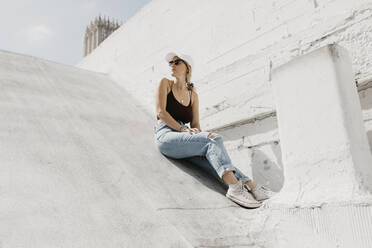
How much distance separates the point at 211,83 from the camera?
2756 mm

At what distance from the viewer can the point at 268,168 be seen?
2.04 metres

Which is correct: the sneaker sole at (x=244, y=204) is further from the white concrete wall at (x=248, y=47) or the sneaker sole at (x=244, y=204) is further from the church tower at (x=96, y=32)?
the church tower at (x=96, y=32)

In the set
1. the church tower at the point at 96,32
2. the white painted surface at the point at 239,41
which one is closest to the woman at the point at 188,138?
the white painted surface at the point at 239,41

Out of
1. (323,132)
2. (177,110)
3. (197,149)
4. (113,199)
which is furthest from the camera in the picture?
(177,110)

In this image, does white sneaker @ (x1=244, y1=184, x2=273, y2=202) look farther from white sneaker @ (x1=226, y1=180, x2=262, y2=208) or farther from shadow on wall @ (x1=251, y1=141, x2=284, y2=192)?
shadow on wall @ (x1=251, y1=141, x2=284, y2=192)

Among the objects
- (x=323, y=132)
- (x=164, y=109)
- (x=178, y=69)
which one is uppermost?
(x=178, y=69)

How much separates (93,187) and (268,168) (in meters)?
1.23

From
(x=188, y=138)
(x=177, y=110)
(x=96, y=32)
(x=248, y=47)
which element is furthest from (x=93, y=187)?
(x=96, y=32)

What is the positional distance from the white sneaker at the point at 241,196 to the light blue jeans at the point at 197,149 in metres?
0.08

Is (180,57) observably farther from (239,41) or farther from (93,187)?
(93,187)

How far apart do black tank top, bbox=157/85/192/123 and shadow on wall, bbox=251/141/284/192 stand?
1.91 feet

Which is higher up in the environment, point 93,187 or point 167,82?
point 167,82

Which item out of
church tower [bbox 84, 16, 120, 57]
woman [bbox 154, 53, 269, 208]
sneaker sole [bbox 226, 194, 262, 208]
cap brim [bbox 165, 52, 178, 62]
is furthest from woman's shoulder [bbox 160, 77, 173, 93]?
church tower [bbox 84, 16, 120, 57]

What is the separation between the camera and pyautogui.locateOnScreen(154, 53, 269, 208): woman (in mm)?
1687
